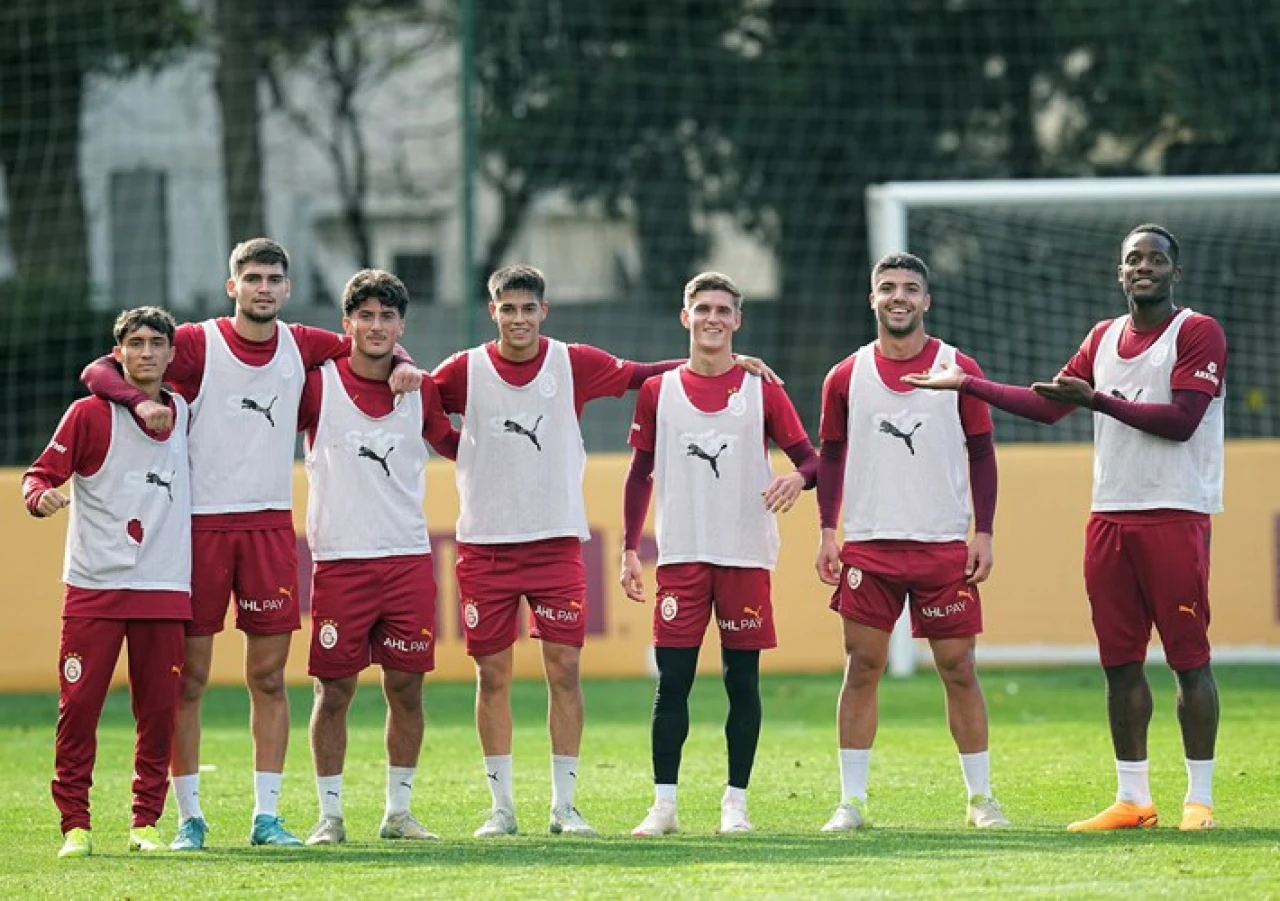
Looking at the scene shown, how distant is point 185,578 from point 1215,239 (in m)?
12.6

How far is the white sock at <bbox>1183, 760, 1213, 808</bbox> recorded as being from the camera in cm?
810

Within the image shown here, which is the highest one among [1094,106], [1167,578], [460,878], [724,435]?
[1094,106]

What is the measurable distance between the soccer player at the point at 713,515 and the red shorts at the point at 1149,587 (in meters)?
1.16

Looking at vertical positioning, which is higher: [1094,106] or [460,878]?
[1094,106]

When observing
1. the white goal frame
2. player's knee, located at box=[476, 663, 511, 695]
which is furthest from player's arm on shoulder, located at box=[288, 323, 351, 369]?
the white goal frame

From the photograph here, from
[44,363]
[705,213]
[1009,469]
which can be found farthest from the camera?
[705,213]

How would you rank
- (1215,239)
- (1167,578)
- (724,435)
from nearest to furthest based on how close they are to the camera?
(1167,578), (724,435), (1215,239)

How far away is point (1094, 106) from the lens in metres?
22.8

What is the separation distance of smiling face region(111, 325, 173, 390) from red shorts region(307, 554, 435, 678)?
0.97m

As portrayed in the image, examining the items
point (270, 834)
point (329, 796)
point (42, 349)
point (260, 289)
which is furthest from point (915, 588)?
point (42, 349)

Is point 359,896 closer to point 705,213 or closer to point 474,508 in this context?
point 474,508

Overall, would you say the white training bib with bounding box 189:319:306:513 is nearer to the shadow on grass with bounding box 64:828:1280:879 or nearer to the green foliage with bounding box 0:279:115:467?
the shadow on grass with bounding box 64:828:1280:879

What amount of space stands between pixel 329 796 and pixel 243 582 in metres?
0.85

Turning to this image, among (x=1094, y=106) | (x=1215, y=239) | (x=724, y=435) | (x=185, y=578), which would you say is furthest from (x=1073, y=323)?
(x=185, y=578)
